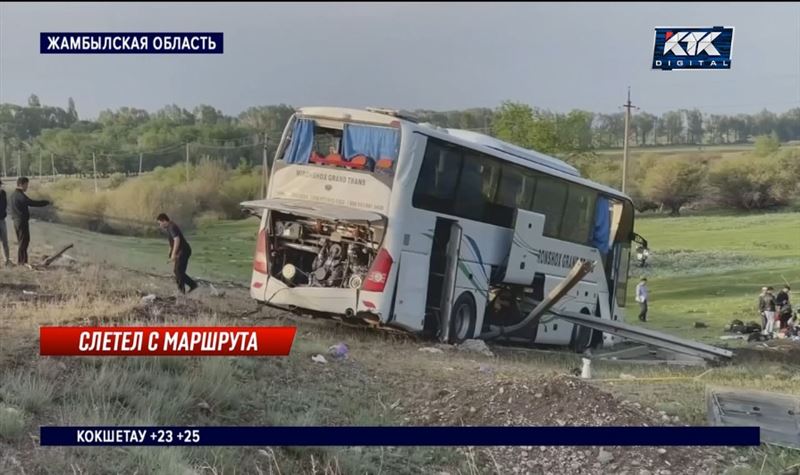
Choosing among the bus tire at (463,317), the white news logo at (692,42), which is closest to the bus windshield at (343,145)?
the bus tire at (463,317)

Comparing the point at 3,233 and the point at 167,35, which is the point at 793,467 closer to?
the point at 167,35

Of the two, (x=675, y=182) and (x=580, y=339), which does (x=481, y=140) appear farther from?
(x=580, y=339)

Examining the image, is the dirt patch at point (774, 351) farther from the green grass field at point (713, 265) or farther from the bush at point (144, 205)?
the bush at point (144, 205)

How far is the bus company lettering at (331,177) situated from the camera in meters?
5.99

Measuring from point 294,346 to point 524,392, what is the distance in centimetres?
135

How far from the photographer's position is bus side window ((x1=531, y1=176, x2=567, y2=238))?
6.17 metres

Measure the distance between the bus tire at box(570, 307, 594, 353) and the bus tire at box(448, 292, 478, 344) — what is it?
72cm

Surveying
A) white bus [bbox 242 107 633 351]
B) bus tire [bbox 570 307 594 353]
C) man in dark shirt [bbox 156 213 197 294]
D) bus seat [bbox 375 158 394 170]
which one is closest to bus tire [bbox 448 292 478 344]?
white bus [bbox 242 107 633 351]

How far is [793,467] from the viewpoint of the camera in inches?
181

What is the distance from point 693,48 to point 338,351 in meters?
2.70

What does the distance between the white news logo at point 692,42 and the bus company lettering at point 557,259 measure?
2218 mm

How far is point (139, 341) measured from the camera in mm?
4695

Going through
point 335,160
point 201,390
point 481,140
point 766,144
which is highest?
point 766,144

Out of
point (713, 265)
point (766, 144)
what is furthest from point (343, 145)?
point (766, 144)
